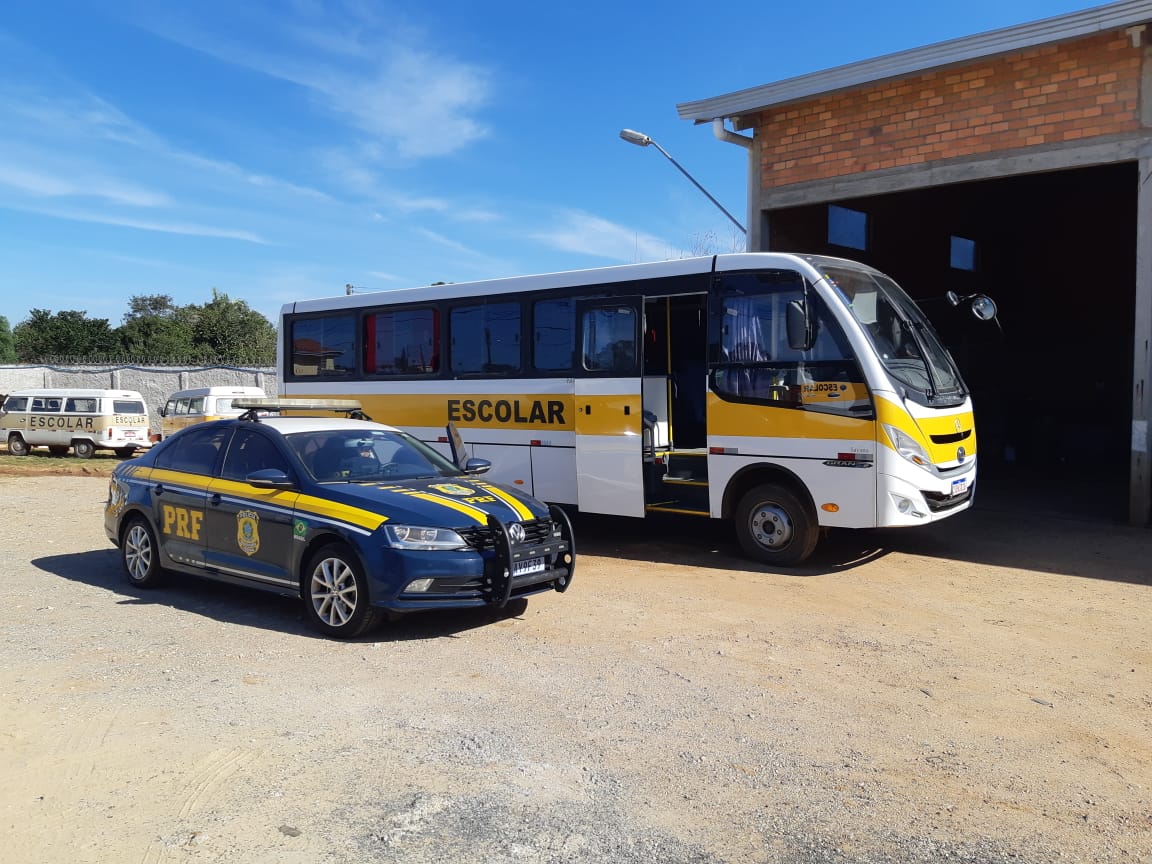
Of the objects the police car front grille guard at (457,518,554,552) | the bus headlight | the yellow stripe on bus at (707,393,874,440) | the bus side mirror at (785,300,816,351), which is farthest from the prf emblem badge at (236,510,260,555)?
the bus headlight

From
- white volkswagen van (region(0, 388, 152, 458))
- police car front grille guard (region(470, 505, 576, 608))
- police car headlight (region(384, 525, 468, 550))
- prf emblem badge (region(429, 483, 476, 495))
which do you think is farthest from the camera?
white volkswagen van (region(0, 388, 152, 458))

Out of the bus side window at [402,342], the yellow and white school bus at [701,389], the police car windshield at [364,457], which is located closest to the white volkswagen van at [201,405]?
the bus side window at [402,342]

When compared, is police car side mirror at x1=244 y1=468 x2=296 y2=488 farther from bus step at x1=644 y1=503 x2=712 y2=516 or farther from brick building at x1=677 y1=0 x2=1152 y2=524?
brick building at x1=677 y1=0 x2=1152 y2=524

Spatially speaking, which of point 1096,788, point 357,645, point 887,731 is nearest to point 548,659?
point 357,645

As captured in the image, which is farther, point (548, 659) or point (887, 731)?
point (548, 659)

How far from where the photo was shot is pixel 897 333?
30.8ft

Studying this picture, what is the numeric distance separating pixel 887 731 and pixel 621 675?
163cm

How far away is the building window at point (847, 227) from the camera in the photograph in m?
17.0

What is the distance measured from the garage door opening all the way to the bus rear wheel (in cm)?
939

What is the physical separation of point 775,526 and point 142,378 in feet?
85.8

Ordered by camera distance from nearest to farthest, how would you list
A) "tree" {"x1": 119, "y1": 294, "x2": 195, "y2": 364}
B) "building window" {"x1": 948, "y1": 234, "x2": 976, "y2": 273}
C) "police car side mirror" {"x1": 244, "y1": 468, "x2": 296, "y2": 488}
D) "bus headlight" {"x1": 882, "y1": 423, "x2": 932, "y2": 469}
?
"police car side mirror" {"x1": 244, "y1": 468, "x2": 296, "y2": 488}
"bus headlight" {"x1": 882, "y1": 423, "x2": 932, "y2": 469}
"building window" {"x1": 948, "y1": 234, "x2": 976, "y2": 273}
"tree" {"x1": 119, "y1": 294, "x2": 195, "y2": 364}

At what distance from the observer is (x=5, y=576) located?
29.9 ft

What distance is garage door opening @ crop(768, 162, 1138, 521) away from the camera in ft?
63.7

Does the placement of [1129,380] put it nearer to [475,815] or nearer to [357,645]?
[357,645]
